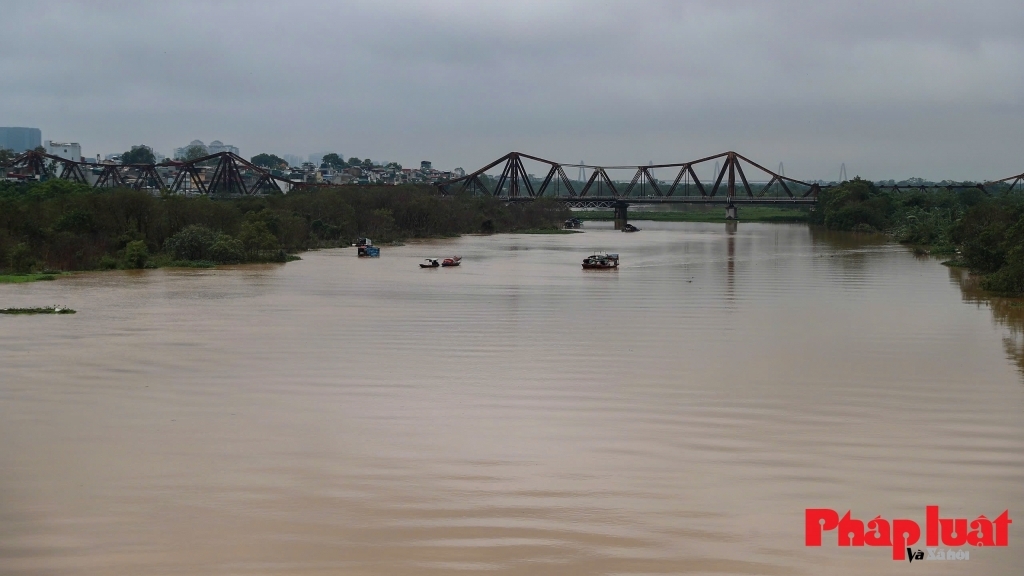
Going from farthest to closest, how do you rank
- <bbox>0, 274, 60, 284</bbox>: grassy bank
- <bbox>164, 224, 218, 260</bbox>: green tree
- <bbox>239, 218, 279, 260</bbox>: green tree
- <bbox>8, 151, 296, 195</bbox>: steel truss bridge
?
<bbox>8, 151, 296, 195</bbox>: steel truss bridge < <bbox>239, 218, 279, 260</bbox>: green tree < <bbox>164, 224, 218, 260</bbox>: green tree < <bbox>0, 274, 60, 284</bbox>: grassy bank

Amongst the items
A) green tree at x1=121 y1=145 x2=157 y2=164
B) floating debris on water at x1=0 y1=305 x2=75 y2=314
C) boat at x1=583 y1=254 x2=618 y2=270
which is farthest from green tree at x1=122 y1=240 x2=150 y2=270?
green tree at x1=121 y1=145 x2=157 y2=164

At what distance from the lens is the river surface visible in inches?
329

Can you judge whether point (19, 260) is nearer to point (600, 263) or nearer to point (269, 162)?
point (600, 263)

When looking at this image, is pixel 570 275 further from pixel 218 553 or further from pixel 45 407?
pixel 218 553

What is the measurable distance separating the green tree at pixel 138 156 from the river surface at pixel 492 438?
460 feet

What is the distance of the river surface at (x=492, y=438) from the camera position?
27.4 ft

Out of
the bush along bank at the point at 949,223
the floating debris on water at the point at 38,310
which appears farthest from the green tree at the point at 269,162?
the floating debris on water at the point at 38,310

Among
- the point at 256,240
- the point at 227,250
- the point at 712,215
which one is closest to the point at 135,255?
the point at 227,250

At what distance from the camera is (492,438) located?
11.6 meters

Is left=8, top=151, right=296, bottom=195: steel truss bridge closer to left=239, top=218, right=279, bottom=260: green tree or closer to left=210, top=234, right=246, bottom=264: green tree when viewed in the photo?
left=239, top=218, right=279, bottom=260: green tree

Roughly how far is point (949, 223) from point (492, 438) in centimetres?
5287

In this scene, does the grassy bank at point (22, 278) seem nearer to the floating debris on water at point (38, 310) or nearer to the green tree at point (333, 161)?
the floating debris on water at point (38, 310)

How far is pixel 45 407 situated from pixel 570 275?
25420 mm

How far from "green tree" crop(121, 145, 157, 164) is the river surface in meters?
140
